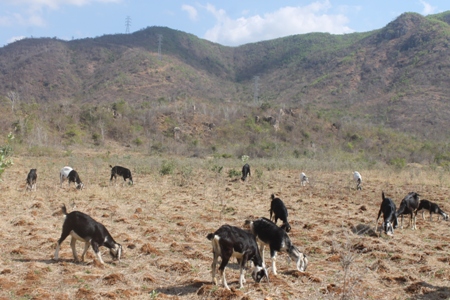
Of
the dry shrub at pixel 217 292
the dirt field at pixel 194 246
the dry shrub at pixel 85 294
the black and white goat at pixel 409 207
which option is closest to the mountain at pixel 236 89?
the dirt field at pixel 194 246

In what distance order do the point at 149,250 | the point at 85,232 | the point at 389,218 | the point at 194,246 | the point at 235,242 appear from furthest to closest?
1. the point at 389,218
2. the point at 194,246
3. the point at 149,250
4. the point at 85,232
5. the point at 235,242

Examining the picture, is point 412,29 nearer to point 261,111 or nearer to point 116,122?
point 261,111

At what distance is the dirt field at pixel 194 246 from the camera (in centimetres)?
641

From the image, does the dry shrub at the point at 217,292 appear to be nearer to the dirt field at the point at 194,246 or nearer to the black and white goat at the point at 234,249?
the dirt field at the point at 194,246

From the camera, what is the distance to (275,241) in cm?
751

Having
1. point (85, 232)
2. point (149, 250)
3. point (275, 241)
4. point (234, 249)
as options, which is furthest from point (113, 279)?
point (275, 241)

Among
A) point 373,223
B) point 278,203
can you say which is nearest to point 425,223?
point 373,223

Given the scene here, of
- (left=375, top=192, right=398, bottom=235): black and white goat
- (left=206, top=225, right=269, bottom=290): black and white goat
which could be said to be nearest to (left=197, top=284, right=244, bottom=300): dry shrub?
(left=206, top=225, right=269, bottom=290): black and white goat

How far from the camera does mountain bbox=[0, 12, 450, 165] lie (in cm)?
4997

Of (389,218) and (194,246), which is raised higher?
(389,218)

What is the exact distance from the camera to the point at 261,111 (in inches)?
2277

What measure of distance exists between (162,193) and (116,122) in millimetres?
36161

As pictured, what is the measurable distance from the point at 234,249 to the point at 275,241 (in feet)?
4.08

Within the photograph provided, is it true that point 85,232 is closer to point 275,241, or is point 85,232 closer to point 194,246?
point 194,246
